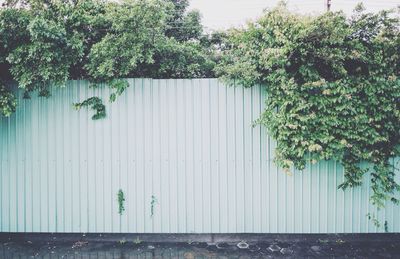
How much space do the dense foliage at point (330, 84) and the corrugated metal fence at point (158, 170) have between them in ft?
1.70

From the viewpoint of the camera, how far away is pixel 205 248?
557 centimetres

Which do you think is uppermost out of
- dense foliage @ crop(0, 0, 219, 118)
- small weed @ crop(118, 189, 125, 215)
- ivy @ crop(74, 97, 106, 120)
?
dense foliage @ crop(0, 0, 219, 118)

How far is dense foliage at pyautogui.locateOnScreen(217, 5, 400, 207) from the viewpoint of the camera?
5.12m

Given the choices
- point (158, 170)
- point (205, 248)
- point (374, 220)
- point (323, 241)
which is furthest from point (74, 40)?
point (374, 220)

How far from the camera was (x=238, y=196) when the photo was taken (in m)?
5.84

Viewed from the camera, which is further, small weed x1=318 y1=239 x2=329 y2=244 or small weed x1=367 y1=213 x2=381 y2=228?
small weed x1=318 y1=239 x2=329 y2=244

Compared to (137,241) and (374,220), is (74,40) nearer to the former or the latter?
(137,241)

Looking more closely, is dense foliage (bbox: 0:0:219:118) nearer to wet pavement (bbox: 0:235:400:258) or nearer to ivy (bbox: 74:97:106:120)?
ivy (bbox: 74:97:106:120)

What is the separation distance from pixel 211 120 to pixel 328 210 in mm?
2509

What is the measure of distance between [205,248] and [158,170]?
1500mm

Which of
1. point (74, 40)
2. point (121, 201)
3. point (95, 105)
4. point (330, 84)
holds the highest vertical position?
point (74, 40)

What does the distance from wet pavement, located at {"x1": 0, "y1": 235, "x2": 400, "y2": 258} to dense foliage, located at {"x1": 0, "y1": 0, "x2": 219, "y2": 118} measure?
222 cm

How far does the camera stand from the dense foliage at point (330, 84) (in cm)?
512

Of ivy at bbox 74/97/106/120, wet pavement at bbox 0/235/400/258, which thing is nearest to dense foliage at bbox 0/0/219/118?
ivy at bbox 74/97/106/120
